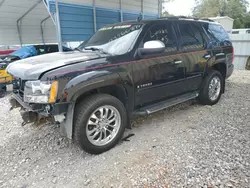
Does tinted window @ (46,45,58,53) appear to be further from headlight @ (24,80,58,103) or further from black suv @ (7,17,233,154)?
headlight @ (24,80,58,103)

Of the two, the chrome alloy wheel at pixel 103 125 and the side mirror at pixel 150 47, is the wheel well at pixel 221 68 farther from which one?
the chrome alloy wheel at pixel 103 125

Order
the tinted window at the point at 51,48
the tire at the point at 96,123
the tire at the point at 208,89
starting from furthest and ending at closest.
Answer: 1. the tinted window at the point at 51,48
2. the tire at the point at 208,89
3. the tire at the point at 96,123

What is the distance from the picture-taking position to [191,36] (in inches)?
152

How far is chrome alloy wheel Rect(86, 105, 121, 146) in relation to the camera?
2.70m

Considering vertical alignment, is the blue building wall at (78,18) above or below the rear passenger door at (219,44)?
above

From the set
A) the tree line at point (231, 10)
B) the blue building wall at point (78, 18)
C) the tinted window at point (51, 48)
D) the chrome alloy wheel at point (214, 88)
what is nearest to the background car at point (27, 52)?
the tinted window at point (51, 48)

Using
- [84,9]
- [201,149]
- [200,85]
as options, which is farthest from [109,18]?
[201,149]

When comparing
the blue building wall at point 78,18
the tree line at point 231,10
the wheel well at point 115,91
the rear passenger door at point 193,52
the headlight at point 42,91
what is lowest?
the wheel well at point 115,91

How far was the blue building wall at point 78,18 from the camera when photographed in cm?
612

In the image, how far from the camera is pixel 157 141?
10.1 feet

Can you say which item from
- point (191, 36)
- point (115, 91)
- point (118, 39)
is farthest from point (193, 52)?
point (115, 91)

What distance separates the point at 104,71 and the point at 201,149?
1799 millimetres

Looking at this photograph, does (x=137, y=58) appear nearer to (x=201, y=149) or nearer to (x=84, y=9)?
(x=201, y=149)

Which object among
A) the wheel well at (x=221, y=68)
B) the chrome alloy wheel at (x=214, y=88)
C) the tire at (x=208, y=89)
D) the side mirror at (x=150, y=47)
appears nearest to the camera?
the side mirror at (x=150, y=47)
